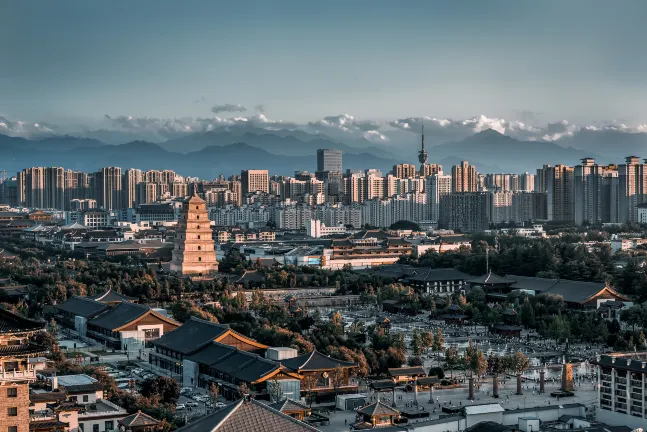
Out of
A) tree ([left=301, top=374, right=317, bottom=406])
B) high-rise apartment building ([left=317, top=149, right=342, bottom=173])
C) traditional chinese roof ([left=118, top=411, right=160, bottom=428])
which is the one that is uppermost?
high-rise apartment building ([left=317, top=149, right=342, bottom=173])

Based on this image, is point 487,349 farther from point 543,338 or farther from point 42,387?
point 42,387

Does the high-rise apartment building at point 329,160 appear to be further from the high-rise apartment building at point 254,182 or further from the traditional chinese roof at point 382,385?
the traditional chinese roof at point 382,385

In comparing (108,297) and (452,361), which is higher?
(108,297)

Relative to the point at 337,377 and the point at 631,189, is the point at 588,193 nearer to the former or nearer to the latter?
the point at 631,189

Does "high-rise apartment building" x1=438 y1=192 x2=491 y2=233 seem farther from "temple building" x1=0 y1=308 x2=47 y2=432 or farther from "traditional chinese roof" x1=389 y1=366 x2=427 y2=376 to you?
"temple building" x1=0 y1=308 x2=47 y2=432

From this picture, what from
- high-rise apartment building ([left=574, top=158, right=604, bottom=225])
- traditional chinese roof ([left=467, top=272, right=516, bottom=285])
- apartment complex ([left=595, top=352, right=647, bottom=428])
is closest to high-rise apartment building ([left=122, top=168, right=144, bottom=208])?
high-rise apartment building ([left=574, top=158, right=604, bottom=225])

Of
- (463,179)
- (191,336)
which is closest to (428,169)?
(463,179)
